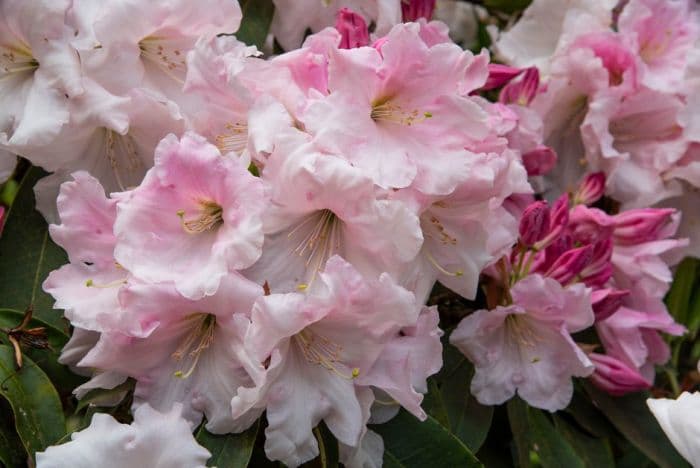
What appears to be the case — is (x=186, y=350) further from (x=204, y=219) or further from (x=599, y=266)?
(x=599, y=266)

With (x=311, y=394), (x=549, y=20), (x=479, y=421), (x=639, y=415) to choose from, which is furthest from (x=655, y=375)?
(x=311, y=394)

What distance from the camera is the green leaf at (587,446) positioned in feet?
3.23

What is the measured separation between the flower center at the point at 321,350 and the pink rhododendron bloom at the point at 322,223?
0.15 feet

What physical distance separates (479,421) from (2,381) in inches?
17.8

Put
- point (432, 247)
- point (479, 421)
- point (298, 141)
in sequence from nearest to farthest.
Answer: point (298, 141) < point (432, 247) < point (479, 421)

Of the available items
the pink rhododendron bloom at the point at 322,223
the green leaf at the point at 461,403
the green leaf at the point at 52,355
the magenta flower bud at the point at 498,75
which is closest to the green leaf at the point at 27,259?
the green leaf at the point at 52,355

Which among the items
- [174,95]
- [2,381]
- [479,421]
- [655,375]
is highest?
[174,95]

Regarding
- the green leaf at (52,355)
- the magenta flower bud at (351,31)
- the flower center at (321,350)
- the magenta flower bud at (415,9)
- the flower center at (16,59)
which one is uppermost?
the magenta flower bud at (351,31)

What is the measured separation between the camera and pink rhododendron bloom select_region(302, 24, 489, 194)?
2.35ft

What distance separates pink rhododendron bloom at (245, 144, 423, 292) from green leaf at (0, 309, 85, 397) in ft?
0.71

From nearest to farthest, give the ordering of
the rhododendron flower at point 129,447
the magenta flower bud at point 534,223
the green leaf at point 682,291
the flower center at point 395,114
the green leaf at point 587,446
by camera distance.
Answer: the rhododendron flower at point 129,447, the flower center at point 395,114, the magenta flower bud at point 534,223, the green leaf at point 587,446, the green leaf at point 682,291

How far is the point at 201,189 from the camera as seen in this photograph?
2.40 feet

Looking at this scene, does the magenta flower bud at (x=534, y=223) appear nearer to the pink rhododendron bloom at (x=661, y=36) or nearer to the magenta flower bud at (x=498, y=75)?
the magenta flower bud at (x=498, y=75)

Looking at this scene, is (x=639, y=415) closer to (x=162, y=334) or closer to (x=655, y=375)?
(x=655, y=375)
